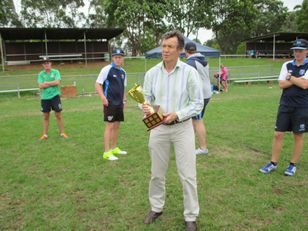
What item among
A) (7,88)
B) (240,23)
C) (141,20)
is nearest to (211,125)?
(7,88)

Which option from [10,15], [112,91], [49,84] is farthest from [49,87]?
[10,15]

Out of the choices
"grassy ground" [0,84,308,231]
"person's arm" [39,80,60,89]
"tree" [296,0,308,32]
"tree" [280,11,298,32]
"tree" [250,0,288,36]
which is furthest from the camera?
"tree" [280,11,298,32]

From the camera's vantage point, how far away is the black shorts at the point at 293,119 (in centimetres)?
436

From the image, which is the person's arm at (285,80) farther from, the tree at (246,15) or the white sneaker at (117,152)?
the tree at (246,15)

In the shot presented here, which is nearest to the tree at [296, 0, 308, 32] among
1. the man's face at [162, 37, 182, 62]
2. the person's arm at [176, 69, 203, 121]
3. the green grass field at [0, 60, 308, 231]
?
the green grass field at [0, 60, 308, 231]

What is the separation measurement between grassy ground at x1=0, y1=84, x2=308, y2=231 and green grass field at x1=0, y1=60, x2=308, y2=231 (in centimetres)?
1

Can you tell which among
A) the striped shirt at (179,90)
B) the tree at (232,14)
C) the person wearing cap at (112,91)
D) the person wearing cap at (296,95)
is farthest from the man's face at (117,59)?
the tree at (232,14)

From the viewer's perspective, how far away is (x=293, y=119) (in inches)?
175

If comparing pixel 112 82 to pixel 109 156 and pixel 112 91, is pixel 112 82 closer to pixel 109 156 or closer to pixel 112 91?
pixel 112 91

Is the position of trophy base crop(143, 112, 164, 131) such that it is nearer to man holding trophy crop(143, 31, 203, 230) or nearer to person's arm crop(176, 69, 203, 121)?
man holding trophy crop(143, 31, 203, 230)

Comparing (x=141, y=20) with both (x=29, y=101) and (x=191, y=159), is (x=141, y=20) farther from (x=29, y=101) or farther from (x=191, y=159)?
(x=191, y=159)

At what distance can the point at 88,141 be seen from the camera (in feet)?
22.5

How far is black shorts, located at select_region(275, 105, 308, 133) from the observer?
14.3 ft

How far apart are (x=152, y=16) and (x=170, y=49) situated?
35561 millimetres
